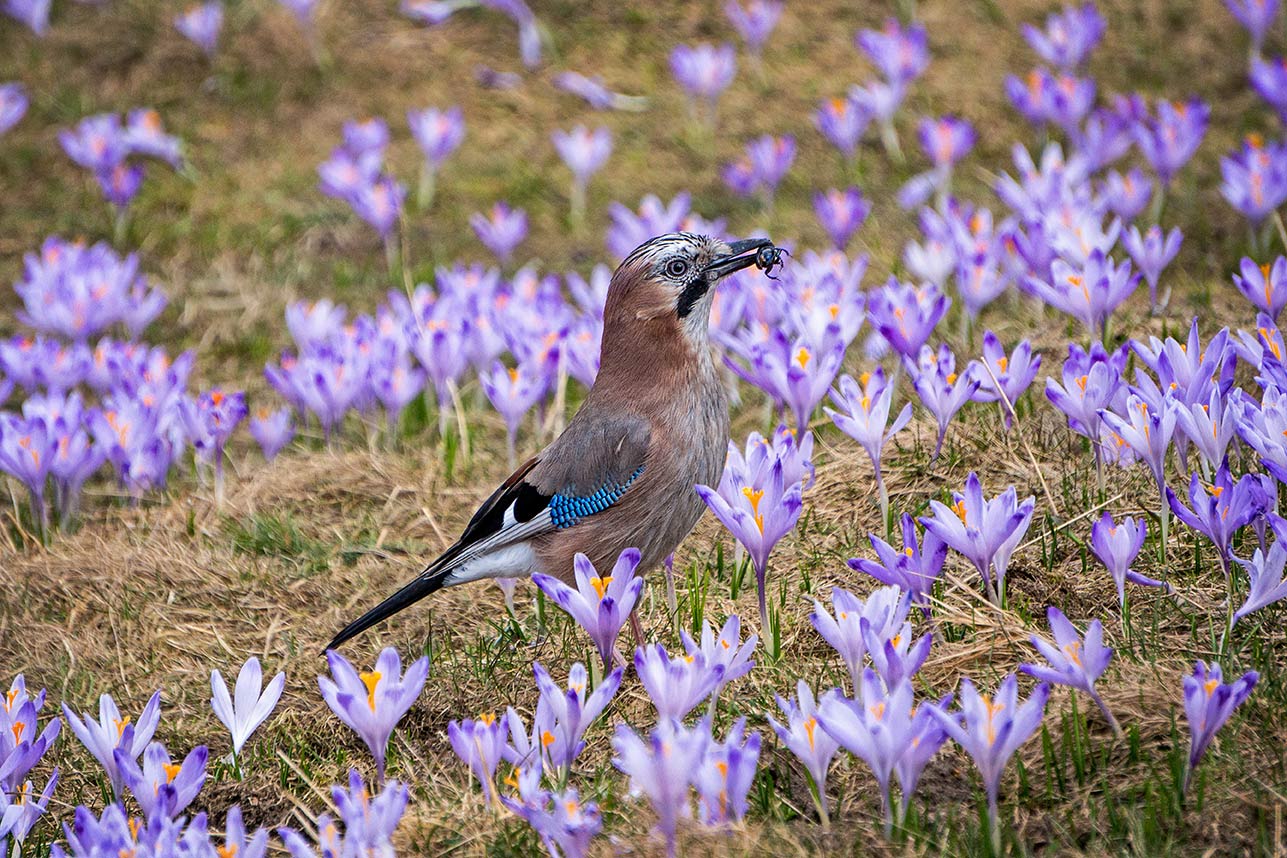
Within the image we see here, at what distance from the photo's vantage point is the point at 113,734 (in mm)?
3500

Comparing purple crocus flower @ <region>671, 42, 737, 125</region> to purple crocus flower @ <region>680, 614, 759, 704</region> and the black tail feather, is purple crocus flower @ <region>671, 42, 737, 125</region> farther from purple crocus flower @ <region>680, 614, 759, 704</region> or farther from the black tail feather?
purple crocus flower @ <region>680, 614, 759, 704</region>

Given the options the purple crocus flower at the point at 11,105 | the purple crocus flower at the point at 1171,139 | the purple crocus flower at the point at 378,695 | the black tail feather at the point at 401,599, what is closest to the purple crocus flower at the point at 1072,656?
the purple crocus flower at the point at 378,695

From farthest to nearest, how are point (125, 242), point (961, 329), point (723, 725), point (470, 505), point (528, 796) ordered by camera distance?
point (125, 242)
point (961, 329)
point (470, 505)
point (723, 725)
point (528, 796)

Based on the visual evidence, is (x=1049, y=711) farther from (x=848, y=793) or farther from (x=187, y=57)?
(x=187, y=57)

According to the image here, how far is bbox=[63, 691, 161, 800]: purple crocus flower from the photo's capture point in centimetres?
339

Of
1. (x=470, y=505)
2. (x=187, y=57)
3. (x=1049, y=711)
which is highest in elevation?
(x=187, y=57)

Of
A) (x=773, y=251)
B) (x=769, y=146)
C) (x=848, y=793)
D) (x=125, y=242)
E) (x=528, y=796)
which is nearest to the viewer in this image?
(x=528, y=796)

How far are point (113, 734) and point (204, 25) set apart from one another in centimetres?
651

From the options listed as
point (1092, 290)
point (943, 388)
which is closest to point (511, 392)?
point (943, 388)

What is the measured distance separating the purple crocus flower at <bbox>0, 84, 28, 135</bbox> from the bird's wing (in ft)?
17.5

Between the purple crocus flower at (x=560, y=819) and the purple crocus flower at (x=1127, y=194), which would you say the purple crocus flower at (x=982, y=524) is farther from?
the purple crocus flower at (x=1127, y=194)

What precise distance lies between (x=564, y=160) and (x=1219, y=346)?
16.9 ft

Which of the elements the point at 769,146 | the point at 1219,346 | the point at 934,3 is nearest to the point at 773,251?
the point at 1219,346

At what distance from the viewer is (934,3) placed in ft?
30.3
